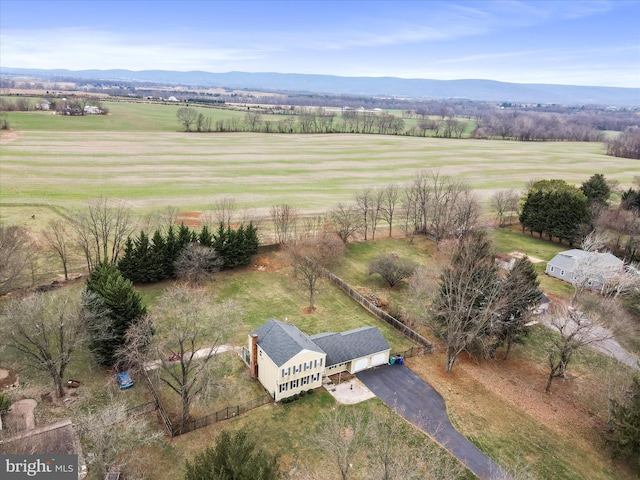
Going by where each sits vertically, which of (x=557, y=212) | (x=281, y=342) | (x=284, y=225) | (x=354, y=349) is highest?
(x=557, y=212)

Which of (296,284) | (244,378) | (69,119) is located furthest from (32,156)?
(244,378)

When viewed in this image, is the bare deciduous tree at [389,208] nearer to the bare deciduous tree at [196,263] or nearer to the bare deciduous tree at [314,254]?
the bare deciduous tree at [314,254]

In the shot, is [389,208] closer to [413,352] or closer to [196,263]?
[196,263]

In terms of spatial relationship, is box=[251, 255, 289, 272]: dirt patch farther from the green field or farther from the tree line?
the green field

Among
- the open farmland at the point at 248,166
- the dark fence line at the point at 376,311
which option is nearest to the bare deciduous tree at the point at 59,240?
the open farmland at the point at 248,166

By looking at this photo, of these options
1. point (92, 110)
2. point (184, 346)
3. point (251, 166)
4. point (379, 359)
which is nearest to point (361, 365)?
point (379, 359)

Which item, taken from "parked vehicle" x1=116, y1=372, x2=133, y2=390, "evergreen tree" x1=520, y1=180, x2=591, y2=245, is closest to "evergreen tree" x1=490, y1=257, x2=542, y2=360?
"parked vehicle" x1=116, y1=372, x2=133, y2=390

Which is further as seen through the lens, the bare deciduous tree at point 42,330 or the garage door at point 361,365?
the garage door at point 361,365
